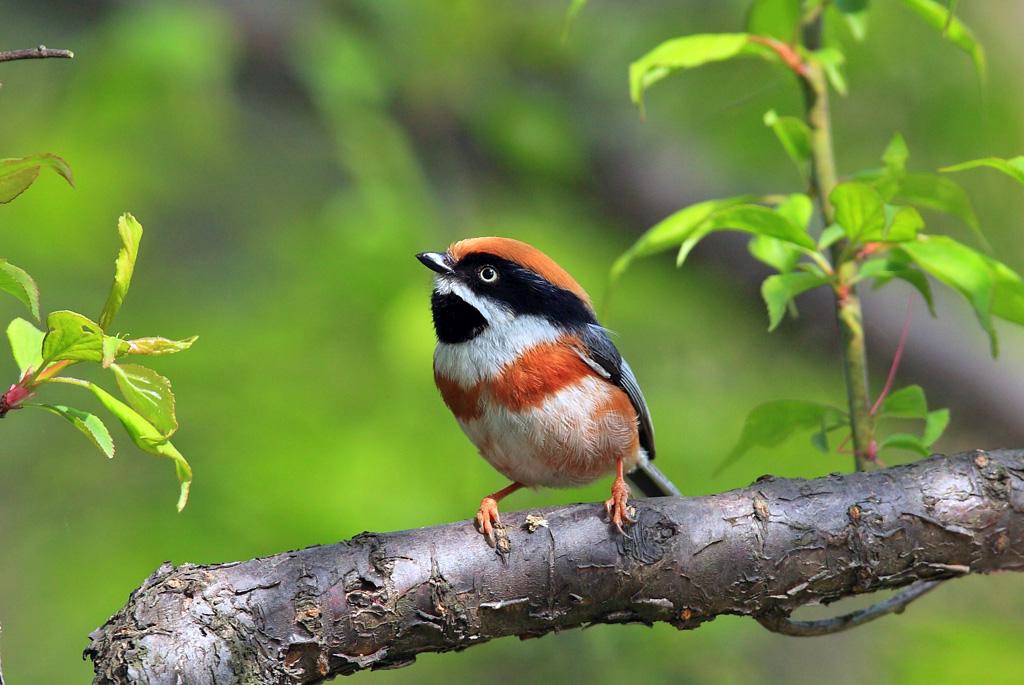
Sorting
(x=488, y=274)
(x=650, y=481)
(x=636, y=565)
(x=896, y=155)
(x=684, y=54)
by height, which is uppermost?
(x=684, y=54)

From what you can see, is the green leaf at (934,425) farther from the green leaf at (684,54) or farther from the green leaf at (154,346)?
the green leaf at (154,346)

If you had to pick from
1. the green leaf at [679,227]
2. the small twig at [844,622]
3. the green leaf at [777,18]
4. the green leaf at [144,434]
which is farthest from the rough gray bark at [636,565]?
the green leaf at [777,18]

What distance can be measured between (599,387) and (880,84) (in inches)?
194

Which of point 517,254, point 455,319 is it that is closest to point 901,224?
point 517,254

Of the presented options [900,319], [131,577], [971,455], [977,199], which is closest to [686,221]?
[971,455]

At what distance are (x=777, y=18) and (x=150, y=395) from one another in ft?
8.45

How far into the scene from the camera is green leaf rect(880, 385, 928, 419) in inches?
133

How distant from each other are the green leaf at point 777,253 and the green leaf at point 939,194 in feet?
1.27

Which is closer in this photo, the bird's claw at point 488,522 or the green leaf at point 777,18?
the bird's claw at point 488,522

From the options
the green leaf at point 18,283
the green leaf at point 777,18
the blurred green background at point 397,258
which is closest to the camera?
the green leaf at point 18,283

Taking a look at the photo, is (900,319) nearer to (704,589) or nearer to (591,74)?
(591,74)

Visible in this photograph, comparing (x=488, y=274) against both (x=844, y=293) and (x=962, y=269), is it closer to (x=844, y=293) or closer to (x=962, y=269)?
(x=844, y=293)

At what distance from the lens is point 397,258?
586 centimetres

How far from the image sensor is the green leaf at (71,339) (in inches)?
84.5
